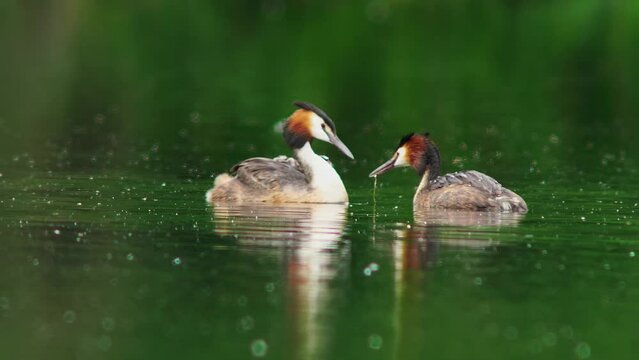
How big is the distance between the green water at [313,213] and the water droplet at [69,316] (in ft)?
0.07

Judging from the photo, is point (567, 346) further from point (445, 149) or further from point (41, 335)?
point (445, 149)

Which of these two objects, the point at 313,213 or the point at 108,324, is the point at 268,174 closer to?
the point at 313,213

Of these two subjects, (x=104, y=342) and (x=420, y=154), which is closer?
(x=104, y=342)

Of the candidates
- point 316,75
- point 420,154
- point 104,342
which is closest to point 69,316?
point 104,342

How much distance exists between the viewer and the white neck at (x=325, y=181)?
69.5ft

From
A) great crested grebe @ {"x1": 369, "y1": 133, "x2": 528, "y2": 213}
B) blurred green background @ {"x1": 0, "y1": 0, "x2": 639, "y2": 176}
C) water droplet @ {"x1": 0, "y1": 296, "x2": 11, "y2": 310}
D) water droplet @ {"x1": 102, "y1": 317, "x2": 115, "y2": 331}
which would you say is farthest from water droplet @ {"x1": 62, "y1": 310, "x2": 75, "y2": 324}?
blurred green background @ {"x1": 0, "y1": 0, "x2": 639, "y2": 176}

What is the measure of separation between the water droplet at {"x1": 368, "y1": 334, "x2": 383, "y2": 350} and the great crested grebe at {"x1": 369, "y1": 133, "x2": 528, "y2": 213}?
26.2ft

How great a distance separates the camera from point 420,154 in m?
21.6

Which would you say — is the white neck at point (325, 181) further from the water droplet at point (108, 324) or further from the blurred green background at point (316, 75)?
the water droplet at point (108, 324)

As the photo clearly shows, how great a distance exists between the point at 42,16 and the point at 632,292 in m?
48.3

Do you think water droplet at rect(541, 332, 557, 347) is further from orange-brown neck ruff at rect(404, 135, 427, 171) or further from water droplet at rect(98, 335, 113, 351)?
orange-brown neck ruff at rect(404, 135, 427, 171)

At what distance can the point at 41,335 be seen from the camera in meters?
12.0

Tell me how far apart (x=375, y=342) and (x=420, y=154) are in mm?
9749

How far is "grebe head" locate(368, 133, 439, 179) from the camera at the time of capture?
21547 mm
